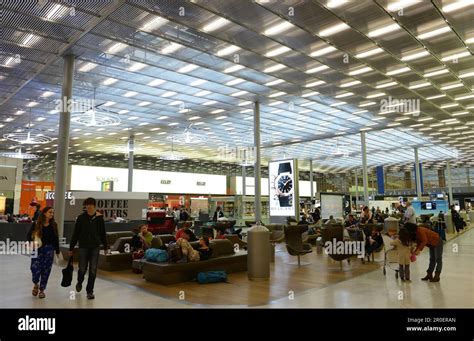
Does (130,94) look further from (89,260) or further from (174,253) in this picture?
(89,260)

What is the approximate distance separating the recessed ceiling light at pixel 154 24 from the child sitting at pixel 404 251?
8.14m

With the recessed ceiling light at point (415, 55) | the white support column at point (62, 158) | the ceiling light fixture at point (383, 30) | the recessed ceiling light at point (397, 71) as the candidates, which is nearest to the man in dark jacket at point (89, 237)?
the white support column at point (62, 158)

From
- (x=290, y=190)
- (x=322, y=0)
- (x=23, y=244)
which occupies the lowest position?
(x=23, y=244)

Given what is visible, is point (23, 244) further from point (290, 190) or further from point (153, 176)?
point (153, 176)

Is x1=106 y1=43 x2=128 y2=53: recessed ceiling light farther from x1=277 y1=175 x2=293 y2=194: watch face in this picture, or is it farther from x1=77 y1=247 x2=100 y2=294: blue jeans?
x1=277 y1=175 x2=293 y2=194: watch face

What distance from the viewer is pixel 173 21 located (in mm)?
9594

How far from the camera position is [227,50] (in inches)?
463

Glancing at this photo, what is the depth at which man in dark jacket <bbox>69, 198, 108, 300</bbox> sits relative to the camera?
18.6 ft

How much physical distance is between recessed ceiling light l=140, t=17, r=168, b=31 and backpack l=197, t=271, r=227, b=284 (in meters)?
6.97

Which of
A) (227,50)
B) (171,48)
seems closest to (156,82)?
(171,48)

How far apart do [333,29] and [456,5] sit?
10.5 ft

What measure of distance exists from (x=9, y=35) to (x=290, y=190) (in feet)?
37.8

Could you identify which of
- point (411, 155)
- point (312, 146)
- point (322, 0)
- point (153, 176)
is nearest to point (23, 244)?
point (322, 0)
